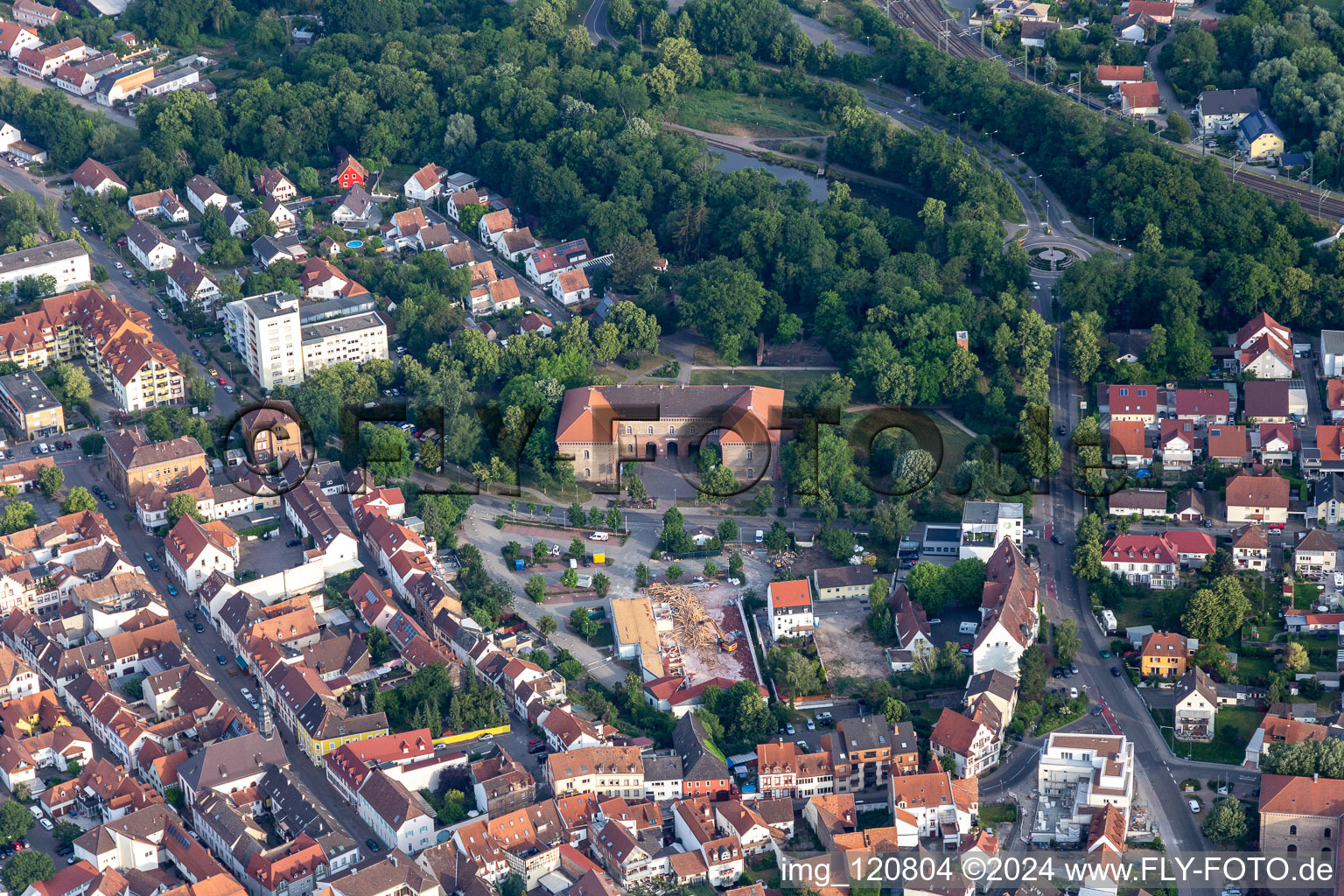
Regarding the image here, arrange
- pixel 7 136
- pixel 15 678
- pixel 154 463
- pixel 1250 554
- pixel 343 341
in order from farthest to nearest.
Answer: pixel 7 136 < pixel 343 341 < pixel 154 463 < pixel 1250 554 < pixel 15 678

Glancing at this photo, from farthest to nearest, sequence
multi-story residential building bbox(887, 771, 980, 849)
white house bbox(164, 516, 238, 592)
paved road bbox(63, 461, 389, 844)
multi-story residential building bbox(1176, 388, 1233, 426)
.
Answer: multi-story residential building bbox(1176, 388, 1233, 426), white house bbox(164, 516, 238, 592), paved road bbox(63, 461, 389, 844), multi-story residential building bbox(887, 771, 980, 849)

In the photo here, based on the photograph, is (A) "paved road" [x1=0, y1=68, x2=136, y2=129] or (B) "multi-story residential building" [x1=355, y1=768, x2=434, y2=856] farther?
(A) "paved road" [x1=0, y1=68, x2=136, y2=129]

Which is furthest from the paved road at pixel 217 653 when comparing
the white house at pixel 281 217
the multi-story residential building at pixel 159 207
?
the multi-story residential building at pixel 159 207

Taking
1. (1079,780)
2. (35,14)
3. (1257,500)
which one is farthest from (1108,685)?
(35,14)

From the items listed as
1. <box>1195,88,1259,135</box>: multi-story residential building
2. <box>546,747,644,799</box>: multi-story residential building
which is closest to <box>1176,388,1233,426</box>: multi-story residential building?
<box>1195,88,1259,135</box>: multi-story residential building

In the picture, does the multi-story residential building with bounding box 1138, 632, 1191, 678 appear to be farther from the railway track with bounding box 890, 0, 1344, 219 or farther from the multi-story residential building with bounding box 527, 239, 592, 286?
the multi-story residential building with bounding box 527, 239, 592, 286

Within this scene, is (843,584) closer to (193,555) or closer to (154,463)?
(193,555)
